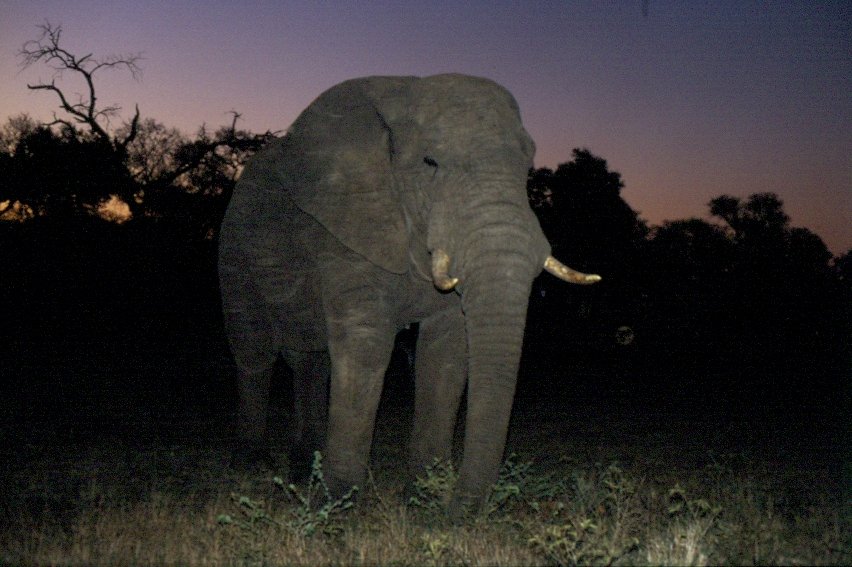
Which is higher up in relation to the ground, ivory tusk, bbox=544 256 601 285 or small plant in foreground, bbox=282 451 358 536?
ivory tusk, bbox=544 256 601 285

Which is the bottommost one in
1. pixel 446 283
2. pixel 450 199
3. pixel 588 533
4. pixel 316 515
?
pixel 316 515

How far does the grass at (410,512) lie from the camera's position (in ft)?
15.0

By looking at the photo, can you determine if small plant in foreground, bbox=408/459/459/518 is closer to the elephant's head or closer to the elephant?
the elephant

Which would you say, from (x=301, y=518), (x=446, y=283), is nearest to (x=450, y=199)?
(x=446, y=283)

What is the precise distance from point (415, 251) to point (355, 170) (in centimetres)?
68

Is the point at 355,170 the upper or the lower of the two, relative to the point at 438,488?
upper

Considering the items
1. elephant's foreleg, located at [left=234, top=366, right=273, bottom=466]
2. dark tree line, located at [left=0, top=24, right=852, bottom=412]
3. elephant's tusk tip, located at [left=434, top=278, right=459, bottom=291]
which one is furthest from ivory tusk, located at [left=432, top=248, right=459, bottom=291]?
dark tree line, located at [left=0, top=24, right=852, bottom=412]

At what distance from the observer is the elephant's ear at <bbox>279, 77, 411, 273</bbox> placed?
5.84 meters

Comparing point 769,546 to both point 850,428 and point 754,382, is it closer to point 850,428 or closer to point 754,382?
point 850,428

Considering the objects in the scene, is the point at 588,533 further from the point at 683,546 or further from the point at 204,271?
the point at 204,271

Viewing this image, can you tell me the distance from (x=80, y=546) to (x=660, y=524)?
10.4 feet

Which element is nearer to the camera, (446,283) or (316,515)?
(446,283)

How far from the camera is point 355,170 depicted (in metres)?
6.00

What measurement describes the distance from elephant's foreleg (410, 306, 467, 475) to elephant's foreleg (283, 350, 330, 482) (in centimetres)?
184
